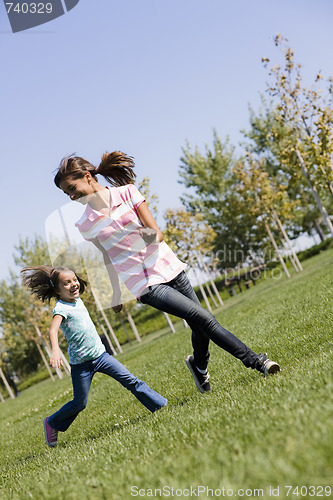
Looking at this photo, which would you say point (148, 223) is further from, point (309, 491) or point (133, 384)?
point (309, 491)

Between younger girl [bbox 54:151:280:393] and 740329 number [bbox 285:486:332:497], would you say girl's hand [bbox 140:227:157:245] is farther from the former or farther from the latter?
740329 number [bbox 285:486:332:497]

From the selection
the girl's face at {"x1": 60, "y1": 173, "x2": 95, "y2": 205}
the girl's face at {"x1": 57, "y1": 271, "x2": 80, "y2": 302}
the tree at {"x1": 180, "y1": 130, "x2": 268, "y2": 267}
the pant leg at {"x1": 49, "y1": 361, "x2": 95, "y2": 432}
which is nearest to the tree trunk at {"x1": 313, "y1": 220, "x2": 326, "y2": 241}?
the tree at {"x1": 180, "y1": 130, "x2": 268, "y2": 267}

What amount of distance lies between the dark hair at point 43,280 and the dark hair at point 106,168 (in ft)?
4.00

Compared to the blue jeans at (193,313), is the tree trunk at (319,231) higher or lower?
lower

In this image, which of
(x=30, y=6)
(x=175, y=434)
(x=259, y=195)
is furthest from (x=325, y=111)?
(x=175, y=434)

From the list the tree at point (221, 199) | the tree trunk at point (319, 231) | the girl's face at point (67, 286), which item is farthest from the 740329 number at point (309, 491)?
the tree trunk at point (319, 231)

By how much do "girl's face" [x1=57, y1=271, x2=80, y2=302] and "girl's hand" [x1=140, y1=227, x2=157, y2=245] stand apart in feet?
4.77

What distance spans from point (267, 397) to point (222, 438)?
754 millimetres

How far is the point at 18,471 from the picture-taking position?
4.62m

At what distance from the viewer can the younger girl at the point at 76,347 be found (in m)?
5.07

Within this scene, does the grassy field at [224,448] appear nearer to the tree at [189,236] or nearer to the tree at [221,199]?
the tree at [189,236]

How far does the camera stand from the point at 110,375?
519 cm

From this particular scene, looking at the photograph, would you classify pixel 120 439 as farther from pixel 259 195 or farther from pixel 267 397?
pixel 259 195

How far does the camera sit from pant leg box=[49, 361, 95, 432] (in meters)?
5.15
